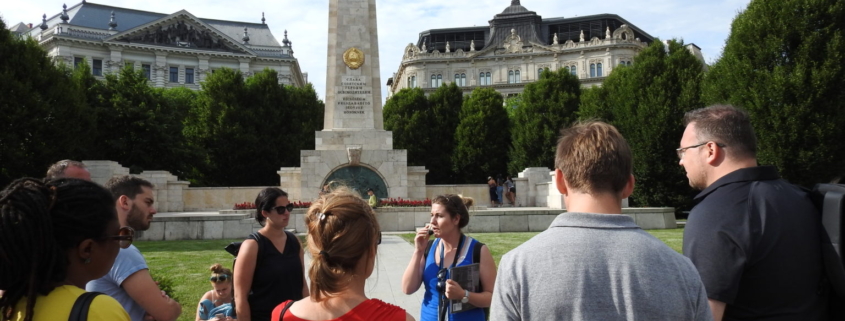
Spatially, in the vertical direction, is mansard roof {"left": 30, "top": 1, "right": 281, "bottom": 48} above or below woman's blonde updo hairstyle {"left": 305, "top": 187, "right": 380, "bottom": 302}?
above

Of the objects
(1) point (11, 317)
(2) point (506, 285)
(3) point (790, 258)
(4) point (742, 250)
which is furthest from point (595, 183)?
(1) point (11, 317)

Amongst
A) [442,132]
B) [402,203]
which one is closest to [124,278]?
[402,203]

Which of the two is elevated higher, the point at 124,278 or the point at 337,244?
the point at 337,244

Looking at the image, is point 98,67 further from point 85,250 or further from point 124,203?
point 85,250

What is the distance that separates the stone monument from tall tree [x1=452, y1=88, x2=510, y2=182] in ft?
Result: 61.3

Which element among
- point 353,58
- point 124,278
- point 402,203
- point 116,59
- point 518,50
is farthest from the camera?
point 518,50

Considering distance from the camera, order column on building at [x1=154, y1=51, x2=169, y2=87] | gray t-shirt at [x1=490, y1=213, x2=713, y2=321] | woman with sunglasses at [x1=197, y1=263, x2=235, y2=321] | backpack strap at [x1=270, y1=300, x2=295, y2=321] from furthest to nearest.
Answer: column on building at [x1=154, y1=51, x2=169, y2=87] < woman with sunglasses at [x1=197, y1=263, x2=235, y2=321] < backpack strap at [x1=270, y1=300, x2=295, y2=321] < gray t-shirt at [x1=490, y1=213, x2=713, y2=321]

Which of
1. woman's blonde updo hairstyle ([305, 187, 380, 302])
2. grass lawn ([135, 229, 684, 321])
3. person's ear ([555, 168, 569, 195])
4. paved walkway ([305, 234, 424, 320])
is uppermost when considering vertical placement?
person's ear ([555, 168, 569, 195])

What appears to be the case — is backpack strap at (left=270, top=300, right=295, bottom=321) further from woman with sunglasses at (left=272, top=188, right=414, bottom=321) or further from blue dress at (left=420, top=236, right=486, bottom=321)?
blue dress at (left=420, top=236, right=486, bottom=321)

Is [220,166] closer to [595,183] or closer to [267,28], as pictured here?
Answer: [595,183]

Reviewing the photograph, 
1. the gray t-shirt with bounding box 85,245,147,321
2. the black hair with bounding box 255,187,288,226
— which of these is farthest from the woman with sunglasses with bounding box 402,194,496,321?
the gray t-shirt with bounding box 85,245,147,321

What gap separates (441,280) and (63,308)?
234cm

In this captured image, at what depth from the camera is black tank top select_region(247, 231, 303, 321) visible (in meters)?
3.97

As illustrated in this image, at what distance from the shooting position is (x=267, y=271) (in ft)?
13.1
